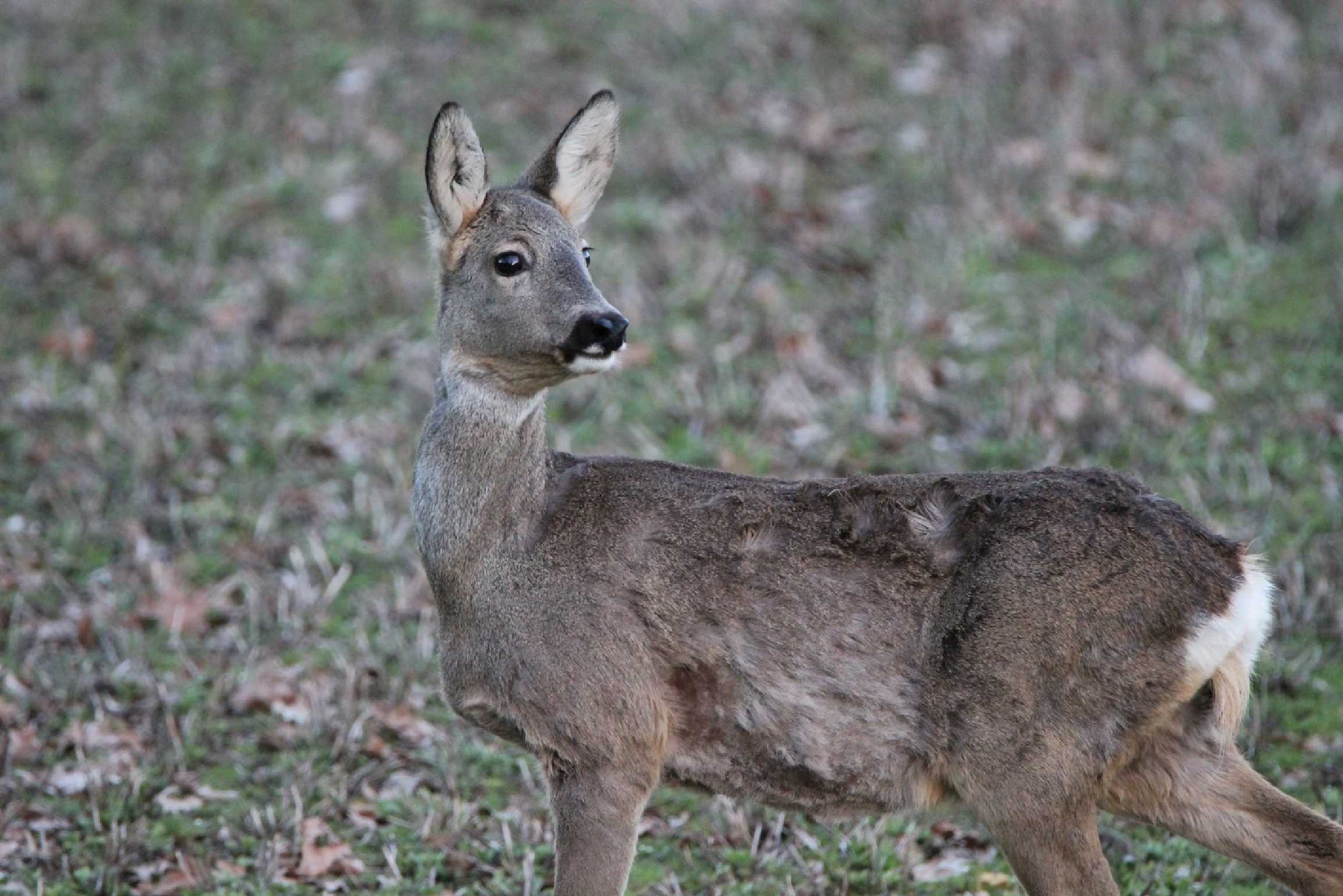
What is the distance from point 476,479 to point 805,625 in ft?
3.74

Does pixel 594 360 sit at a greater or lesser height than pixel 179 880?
greater

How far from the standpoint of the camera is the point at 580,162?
5844mm

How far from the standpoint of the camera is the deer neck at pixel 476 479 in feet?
17.6

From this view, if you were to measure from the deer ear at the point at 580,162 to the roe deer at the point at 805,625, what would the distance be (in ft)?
0.69

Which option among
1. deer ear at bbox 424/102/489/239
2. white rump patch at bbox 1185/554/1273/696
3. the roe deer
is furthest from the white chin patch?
white rump patch at bbox 1185/554/1273/696

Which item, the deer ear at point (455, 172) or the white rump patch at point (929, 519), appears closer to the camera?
the white rump patch at point (929, 519)

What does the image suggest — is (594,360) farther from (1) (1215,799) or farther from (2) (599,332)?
(1) (1215,799)

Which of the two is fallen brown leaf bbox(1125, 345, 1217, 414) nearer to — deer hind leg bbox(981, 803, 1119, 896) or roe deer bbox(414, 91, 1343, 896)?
roe deer bbox(414, 91, 1343, 896)

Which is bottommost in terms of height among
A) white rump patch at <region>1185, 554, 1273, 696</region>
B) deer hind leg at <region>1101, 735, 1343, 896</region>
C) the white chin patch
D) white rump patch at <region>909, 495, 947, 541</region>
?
deer hind leg at <region>1101, 735, 1343, 896</region>

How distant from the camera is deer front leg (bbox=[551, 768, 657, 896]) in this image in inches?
198

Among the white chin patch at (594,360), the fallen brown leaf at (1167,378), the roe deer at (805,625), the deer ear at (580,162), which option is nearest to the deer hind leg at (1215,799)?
the roe deer at (805,625)

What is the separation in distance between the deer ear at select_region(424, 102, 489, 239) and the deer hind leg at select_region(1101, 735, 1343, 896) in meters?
2.69

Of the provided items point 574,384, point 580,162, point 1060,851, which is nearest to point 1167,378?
point 574,384

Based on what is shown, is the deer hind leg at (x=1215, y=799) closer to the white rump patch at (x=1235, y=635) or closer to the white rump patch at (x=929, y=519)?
the white rump patch at (x=1235, y=635)
